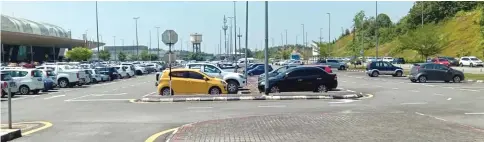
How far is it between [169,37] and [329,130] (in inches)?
570

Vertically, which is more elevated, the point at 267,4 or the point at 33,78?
the point at 267,4

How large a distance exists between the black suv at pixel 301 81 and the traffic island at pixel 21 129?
43.4 ft

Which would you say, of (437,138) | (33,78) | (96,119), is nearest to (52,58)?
(33,78)

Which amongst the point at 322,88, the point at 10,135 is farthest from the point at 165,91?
the point at 10,135

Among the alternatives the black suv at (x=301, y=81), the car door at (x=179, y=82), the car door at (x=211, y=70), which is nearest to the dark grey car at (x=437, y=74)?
the black suv at (x=301, y=81)

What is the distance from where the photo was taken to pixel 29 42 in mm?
90750

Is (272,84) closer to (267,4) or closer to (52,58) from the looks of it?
(267,4)

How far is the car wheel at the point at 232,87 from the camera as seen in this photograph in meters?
29.3

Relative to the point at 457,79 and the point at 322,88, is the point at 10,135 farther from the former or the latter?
the point at 457,79

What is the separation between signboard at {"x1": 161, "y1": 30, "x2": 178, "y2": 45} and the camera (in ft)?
83.3

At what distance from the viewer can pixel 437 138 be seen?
10945 mm

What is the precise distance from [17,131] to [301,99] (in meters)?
13.6

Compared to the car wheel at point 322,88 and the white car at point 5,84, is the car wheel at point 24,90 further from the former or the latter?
the car wheel at point 322,88

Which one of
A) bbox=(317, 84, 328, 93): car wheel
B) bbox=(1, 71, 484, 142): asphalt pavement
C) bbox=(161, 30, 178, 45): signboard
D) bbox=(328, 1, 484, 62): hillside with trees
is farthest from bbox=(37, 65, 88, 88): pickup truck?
bbox=(328, 1, 484, 62): hillside with trees
